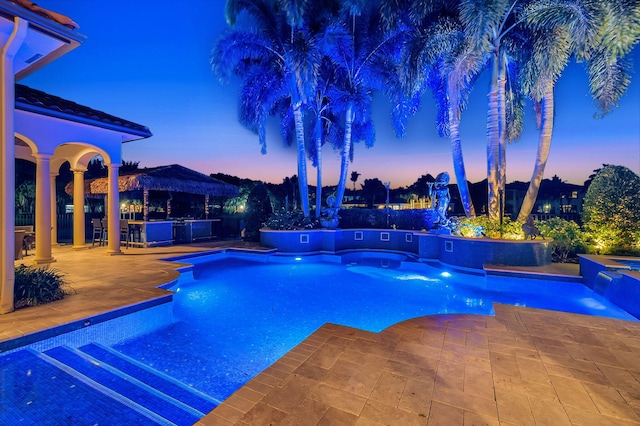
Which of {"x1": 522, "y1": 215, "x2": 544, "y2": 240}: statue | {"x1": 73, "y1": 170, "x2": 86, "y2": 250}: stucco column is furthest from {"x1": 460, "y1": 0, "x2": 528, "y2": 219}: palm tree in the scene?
{"x1": 73, "y1": 170, "x2": 86, "y2": 250}: stucco column

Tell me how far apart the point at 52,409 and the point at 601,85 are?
48.0ft

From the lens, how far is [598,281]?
6523 mm

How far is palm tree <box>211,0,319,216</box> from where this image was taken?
12156 millimetres

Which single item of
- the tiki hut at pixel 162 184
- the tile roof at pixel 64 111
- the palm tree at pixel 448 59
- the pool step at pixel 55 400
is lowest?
the pool step at pixel 55 400

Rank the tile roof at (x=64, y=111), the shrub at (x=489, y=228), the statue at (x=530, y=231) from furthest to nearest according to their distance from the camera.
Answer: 1. the shrub at (x=489, y=228)
2. the statue at (x=530, y=231)
3. the tile roof at (x=64, y=111)

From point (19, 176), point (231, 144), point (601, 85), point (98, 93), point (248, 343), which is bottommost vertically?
point (248, 343)

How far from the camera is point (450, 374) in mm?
2840

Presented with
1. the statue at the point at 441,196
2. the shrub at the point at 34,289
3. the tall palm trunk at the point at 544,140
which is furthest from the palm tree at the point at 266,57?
the shrub at the point at 34,289

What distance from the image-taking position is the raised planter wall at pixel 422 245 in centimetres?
880

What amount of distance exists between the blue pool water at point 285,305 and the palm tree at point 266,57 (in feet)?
19.5

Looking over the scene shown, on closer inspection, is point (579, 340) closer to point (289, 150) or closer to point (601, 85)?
point (601, 85)

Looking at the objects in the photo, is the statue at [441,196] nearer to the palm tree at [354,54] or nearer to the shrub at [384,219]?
the shrub at [384,219]

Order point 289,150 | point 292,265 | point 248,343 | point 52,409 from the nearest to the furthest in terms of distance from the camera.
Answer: point 52,409
point 248,343
point 292,265
point 289,150

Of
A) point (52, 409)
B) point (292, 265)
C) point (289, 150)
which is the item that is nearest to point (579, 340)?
point (52, 409)
